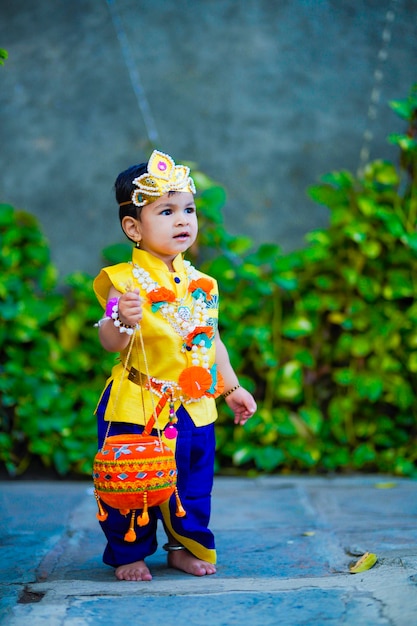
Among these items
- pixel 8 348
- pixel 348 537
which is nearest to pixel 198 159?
pixel 8 348

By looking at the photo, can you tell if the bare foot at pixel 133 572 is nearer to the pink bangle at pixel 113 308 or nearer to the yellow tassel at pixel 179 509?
the yellow tassel at pixel 179 509

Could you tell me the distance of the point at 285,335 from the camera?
385cm

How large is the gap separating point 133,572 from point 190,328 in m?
0.68

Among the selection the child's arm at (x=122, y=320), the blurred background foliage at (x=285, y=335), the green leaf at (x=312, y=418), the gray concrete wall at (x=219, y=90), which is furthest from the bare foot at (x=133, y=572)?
the gray concrete wall at (x=219, y=90)

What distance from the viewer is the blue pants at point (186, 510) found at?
7.30ft

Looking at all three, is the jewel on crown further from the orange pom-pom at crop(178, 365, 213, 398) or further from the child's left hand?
the child's left hand

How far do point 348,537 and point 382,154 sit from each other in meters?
2.15

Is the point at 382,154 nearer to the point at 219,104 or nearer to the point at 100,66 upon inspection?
the point at 219,104

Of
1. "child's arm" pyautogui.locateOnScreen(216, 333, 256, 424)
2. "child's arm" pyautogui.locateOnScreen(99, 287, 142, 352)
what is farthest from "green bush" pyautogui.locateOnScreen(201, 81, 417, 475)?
"child's arm" pyautogui.locateOnScreen(99, 287, 142, 352)

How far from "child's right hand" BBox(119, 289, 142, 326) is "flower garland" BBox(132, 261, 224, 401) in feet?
0.57

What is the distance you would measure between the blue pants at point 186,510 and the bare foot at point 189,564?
27 mm

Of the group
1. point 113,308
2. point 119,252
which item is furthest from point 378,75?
point 113,308

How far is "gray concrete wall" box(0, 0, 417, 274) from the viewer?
4.04 metres

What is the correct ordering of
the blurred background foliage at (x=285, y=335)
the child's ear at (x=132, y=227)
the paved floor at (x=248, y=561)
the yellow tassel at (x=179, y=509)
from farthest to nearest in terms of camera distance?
the blurred background foliage at (x=285, y=335) < the child's ear at (x=132, y=227) < the yellow tassel at (x=179, y=509) < the paved floor at (x=248, y=561)
